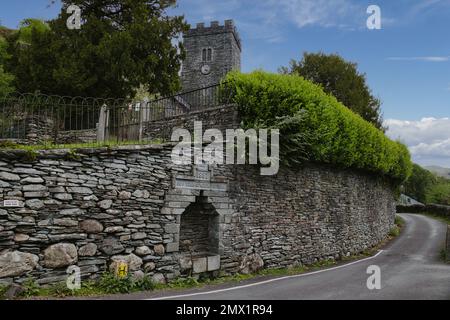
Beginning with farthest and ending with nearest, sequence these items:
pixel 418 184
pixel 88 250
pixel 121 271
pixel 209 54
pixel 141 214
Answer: pixel 418 184 → pixel 209 54 → pixel 141 214 → pixel 121 271 → pixel 88 250

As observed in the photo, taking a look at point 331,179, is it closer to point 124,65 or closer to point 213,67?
point 124,65

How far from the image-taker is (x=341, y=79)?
109 ft

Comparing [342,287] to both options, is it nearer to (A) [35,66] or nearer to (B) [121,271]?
(B) [121,271]

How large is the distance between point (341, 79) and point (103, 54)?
75.5 ft

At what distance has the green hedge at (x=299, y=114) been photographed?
12.6 metres

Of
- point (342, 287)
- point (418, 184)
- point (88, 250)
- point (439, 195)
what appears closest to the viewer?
point (88, 250)

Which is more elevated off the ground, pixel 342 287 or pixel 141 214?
pixel 141 214

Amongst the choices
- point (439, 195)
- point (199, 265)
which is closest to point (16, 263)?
point (199, 265)

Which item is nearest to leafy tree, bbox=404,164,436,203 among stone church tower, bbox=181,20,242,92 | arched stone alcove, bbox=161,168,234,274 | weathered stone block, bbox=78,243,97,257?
stone church tower, bbox=181,20,242,92

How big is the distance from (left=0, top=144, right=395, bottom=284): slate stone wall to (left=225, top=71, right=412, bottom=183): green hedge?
115 centimetres

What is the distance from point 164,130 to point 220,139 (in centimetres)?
297

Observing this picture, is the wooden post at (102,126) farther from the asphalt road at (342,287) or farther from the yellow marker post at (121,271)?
the asphalt road at (342,287)

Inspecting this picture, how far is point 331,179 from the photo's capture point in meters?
16.3
